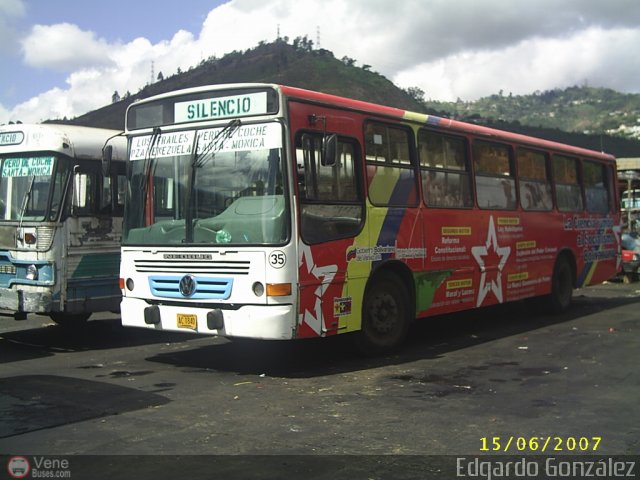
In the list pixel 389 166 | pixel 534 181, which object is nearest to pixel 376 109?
pixel 389 166

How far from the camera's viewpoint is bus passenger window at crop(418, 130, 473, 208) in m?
9.48

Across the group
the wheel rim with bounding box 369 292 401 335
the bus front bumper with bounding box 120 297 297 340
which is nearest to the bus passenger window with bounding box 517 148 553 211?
the wheel rim with bounding box 369 292 401 335

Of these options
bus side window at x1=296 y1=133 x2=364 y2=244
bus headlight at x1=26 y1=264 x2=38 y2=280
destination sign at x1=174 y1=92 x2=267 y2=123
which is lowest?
bus headlight at x1=26 y1=264 x2=38 y2=280

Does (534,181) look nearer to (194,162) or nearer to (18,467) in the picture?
(194,162)

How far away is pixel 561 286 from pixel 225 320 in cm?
821

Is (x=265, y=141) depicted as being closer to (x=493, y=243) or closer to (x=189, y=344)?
(x=189, y=344)

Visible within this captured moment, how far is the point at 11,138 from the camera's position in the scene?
32.1 feet

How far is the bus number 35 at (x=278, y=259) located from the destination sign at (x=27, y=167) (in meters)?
4.02

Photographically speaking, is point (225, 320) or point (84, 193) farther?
point (84, 193)

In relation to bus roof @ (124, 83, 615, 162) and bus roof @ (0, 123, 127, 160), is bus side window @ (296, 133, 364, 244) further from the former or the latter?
bus roof @ (0, 123, 127, 160)

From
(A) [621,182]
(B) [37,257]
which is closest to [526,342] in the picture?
(B) [37,257]

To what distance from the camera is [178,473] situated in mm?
4414

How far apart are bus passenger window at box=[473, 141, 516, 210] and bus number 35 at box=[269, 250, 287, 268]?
4.49 m

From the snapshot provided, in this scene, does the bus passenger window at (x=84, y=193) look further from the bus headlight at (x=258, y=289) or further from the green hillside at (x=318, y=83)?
the green hillside at (x=318, y=83)
